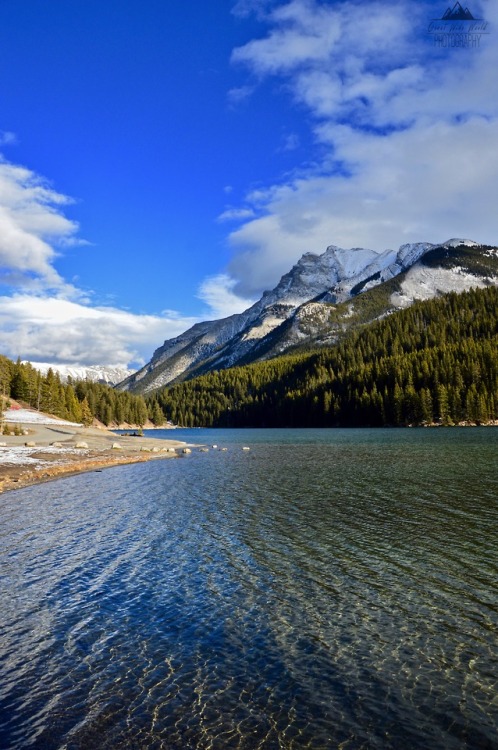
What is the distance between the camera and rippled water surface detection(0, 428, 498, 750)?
1114 centimetres

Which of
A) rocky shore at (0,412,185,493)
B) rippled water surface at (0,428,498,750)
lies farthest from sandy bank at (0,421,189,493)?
rippled water surface at (0,428,498,750)

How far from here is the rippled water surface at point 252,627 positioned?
11141mm

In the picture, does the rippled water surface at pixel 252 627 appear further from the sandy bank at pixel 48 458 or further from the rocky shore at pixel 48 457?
the rocky shore at pixel 48 457

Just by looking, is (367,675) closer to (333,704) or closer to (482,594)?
(333,704)

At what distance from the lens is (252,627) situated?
16312 millimetres

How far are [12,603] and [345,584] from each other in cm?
1374

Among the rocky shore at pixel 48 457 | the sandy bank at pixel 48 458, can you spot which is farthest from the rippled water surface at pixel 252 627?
the rocky shore at pixel 48 457

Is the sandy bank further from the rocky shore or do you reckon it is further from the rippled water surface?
the rippled water surface

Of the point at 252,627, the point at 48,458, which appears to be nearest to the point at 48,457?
the point at 48,458

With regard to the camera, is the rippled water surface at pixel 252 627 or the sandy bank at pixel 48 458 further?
the sandy bank at pixel 48 458

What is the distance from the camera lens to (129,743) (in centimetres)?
1056

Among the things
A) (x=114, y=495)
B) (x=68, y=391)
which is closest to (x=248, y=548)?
(x=114, y=495)

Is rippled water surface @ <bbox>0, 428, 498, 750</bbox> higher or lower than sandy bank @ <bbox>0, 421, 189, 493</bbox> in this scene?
lower

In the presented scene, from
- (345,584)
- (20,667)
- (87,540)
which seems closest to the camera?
(20,667)
